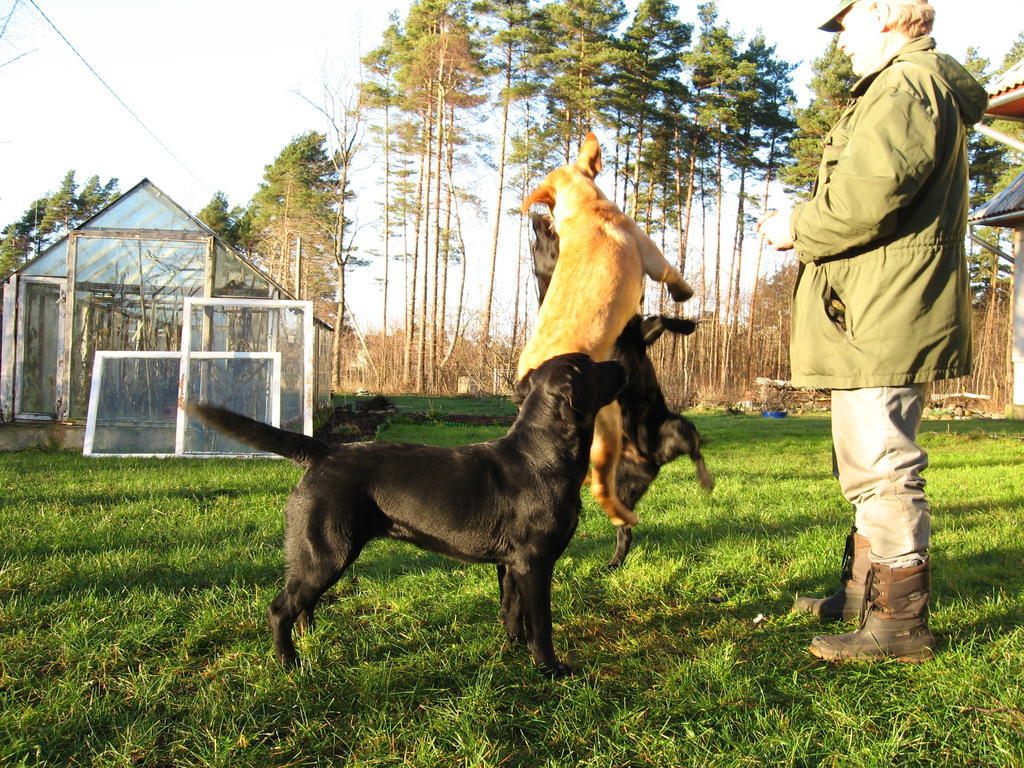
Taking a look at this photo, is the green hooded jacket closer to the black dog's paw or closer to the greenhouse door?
the black dog's paw

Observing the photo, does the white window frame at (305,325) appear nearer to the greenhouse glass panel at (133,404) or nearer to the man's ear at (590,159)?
the greenhouse glass panel at (133,404)

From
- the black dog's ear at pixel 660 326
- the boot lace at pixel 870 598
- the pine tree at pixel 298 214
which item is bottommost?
the boot lace at pixel 870 598

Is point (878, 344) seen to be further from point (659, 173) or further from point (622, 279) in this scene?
point (659, 173)

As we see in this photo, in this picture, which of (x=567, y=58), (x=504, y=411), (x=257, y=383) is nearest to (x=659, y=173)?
(x=567, y=58)

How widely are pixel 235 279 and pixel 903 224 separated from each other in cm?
1136

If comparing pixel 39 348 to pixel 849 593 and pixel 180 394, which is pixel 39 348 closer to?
pixel 180 394

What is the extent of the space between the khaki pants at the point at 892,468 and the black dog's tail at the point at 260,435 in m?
2.10

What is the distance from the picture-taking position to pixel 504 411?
19.7 metres

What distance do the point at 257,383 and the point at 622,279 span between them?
778cm

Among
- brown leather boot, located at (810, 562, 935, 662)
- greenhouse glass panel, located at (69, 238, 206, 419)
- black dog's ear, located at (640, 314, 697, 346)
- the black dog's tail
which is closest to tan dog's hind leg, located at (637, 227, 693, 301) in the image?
black dog's ear, located at (640, 314, 697, 346)

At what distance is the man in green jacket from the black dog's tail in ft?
6.93

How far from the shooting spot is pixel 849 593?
333cm

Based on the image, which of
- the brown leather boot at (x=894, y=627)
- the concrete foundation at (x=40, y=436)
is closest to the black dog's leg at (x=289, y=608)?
the brown leather boot at (x=894, y=627)

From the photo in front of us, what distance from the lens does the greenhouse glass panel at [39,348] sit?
10.8 metres
